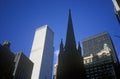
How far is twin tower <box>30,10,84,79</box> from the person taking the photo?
152 feet

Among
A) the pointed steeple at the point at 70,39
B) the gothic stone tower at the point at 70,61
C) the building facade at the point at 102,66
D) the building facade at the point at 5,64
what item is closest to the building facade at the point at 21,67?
the building facade at the point at 5,64

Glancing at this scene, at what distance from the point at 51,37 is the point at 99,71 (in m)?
96.0

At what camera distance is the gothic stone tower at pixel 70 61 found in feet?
150

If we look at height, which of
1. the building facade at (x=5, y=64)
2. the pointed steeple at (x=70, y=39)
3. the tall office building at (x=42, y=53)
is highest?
the tall office building at (x=42, y=53)

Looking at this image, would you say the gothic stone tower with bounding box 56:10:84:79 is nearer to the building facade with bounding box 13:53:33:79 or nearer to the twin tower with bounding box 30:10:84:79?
the twin tower with bounding box 30:10:84:79

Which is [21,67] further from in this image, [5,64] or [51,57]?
[51,57]

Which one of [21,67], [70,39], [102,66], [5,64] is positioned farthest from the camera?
[102,66]

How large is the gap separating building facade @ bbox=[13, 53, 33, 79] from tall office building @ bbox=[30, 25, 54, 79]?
47.4m

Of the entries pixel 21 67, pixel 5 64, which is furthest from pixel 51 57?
pixel 5 64

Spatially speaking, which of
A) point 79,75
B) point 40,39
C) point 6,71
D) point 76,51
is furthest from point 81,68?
point 40,39

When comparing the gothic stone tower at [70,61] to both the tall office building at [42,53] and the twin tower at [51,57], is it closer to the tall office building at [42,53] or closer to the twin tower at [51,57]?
the twin tower at [51,57]

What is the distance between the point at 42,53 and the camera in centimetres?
14662

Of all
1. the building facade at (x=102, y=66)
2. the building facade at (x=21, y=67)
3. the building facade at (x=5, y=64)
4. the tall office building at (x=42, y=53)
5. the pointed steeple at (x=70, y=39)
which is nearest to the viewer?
the building facade at (x=5, y=64)

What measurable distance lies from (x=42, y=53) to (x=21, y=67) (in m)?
66.0
